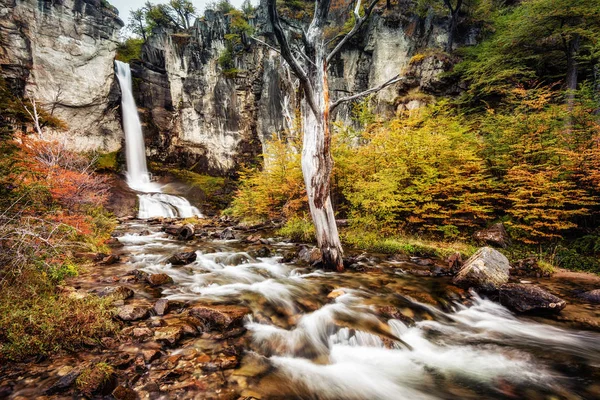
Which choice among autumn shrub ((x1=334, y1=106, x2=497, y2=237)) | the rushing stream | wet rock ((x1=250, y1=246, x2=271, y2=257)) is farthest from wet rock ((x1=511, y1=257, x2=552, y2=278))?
wet rock ((x1=250, y1=246, x2=271, y2=257))

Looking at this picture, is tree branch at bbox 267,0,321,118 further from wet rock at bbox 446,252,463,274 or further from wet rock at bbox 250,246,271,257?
wet rock at bbox 446,252,463,274

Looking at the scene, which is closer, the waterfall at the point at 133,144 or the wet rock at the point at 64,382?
the wet rock at the point at 64,382

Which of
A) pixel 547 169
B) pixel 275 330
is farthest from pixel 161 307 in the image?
pixel 547 169

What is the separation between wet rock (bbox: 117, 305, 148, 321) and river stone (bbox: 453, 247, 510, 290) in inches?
255

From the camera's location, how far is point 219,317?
383cm

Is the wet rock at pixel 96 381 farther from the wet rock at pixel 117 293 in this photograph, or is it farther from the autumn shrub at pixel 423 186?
the autumn shrub at pixel 423 186

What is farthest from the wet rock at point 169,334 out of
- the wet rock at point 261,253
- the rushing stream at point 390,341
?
the wet rock at point 261,253

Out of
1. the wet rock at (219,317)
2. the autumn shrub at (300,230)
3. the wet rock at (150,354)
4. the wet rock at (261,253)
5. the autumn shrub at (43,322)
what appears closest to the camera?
the autumn shrub at (43,322)

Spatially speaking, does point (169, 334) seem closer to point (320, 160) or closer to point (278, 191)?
point (320, 160)

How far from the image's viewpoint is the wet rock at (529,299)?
458 cm

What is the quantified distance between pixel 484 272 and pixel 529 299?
950 millimetres

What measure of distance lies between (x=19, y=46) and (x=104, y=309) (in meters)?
32.0

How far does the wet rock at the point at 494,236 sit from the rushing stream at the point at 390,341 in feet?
11.5

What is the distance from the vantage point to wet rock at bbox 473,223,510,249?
26.3ft
